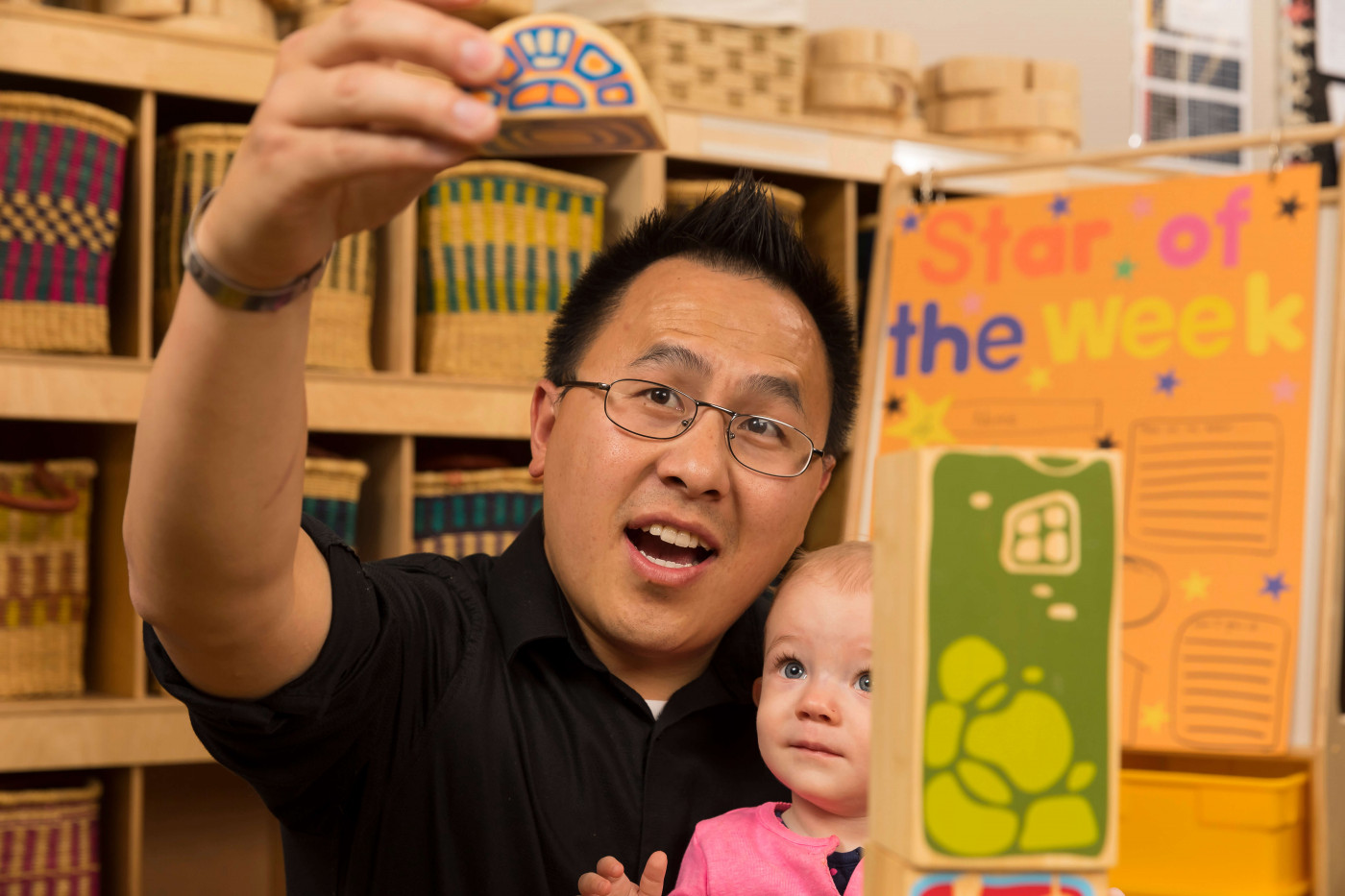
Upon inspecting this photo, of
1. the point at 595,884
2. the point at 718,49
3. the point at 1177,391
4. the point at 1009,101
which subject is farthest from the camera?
the point at 1009,101

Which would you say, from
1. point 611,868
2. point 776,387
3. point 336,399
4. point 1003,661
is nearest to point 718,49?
point 336,399

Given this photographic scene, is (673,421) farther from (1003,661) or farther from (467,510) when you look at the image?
(467,510)

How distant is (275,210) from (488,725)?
2.17 ft

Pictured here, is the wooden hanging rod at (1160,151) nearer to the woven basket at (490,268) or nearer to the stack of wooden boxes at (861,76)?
the stack of wooden boxes at (861,76)

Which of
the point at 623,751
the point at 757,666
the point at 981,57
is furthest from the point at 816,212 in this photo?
the point at 623,751

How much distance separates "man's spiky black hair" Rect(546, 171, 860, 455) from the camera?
1.36 meters

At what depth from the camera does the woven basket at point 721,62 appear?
2.52 m

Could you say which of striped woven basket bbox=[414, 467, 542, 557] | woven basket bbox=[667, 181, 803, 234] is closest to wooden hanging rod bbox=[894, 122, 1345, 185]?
woven basket bbox=[667, 181, 803, 234]

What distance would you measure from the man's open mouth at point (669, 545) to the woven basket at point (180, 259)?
1201 mm

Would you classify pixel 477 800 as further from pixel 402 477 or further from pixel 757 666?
pixel 402 477

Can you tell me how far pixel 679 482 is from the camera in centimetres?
120

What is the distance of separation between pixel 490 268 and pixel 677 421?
1304mm

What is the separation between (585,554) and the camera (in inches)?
48.0

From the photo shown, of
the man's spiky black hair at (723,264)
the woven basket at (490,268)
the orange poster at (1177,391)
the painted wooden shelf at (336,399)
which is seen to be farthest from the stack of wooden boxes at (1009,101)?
the man's spiky black hair at (723,264)
